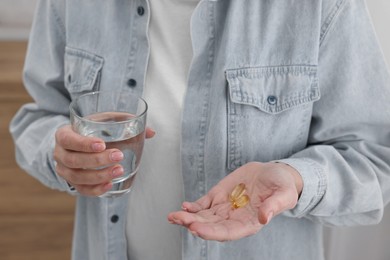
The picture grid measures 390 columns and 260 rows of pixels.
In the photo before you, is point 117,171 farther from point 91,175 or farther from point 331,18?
point 331,18

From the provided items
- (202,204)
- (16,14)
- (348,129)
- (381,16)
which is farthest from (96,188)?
(16,14)

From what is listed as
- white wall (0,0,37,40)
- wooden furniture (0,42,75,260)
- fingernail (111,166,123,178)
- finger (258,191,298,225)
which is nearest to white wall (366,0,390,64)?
finger (258,191,298,225)

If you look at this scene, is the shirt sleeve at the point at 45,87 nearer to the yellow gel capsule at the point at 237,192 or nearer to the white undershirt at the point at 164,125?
the white undershirt at the point at 164,125

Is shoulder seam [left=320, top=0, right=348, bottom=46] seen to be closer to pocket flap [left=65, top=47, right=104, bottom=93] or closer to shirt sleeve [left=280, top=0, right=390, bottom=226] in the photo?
shirt sleeve [left=280, top=0, right=390, bottom=226]

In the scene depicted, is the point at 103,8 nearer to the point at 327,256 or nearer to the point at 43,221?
the point at 327,256

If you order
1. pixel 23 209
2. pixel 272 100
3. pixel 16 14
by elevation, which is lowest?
pixel 23 209
